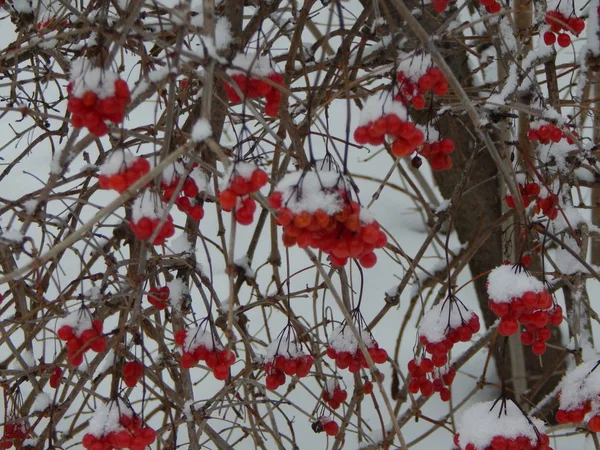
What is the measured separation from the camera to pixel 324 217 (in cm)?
91

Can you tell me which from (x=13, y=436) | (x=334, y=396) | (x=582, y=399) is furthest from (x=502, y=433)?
(x=13, y=436)

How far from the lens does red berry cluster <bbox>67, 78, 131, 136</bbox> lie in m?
0.97

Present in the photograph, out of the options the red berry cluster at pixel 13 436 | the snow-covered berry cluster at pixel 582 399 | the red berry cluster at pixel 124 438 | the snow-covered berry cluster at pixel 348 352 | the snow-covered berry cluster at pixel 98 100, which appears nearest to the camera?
the snow-covered berry cluster at pixel 98 100

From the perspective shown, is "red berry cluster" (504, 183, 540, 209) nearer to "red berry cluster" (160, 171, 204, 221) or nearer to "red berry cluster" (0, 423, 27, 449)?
"red berry cluster" (160, 171, 204, 221)

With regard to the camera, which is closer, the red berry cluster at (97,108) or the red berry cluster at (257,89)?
the red berry cluster at (97,108)

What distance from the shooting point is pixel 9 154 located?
14.8ft

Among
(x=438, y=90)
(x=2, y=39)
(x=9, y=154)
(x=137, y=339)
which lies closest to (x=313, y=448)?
(x=137, y=339)

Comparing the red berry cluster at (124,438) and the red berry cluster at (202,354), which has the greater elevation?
the red berry cluster at (202,354)

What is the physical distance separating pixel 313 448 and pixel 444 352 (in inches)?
57.1

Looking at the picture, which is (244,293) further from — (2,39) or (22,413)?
(2,39)

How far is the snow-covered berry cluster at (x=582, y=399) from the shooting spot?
1.37m

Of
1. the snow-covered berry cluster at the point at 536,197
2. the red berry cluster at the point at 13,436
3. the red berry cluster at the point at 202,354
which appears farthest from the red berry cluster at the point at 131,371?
the snow-covered berry cluster at the point at 536,197

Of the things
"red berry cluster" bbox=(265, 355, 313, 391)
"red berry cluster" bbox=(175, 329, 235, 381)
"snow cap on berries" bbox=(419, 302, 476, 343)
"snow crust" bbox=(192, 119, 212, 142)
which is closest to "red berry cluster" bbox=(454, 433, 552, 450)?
"snow cap on berries" bbox=(419, 302, 476, 343)

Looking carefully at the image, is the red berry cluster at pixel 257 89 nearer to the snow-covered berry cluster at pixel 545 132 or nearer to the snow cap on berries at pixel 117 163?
the snow cap on berries at pixel 117 163
